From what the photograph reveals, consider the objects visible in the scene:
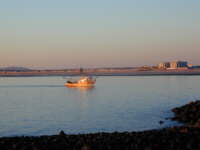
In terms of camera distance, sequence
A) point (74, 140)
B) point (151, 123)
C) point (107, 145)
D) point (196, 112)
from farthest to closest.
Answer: point (196, 112) → point (151, 123) → point (74, 140) → point (107, 145)

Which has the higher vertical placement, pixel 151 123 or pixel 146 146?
pixel 146 146

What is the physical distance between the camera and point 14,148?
9.37 meters

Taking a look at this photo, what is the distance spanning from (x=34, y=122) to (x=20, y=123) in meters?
0.78

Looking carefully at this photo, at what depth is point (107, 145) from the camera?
29.4 feet

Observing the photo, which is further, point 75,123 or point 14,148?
point 75,123

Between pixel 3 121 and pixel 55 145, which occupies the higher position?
pixel 55 145

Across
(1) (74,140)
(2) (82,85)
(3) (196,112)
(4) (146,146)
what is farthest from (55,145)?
(2) (82,85)

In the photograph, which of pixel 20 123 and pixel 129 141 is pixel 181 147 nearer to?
pixel 129 141

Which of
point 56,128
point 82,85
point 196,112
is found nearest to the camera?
point 56,128

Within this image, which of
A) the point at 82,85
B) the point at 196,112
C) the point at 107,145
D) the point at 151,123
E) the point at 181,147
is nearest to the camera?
the point at 181,147

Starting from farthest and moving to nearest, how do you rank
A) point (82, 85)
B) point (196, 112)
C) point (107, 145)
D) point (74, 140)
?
point (82, 85)
point (196, 112)
point (74, 140)
point (107, 145)

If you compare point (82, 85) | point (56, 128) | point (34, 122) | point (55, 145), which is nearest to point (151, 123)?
point (56, 128)

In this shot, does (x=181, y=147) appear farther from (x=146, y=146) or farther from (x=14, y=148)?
(x=14, y=148)

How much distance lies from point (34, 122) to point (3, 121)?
6.40ft
